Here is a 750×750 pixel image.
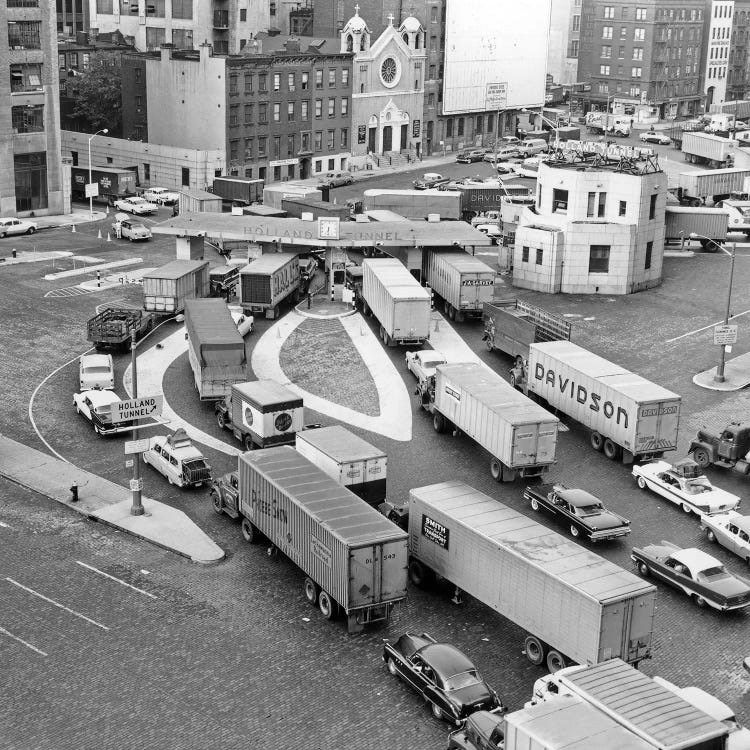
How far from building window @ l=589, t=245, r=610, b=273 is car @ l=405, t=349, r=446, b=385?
85.0ft

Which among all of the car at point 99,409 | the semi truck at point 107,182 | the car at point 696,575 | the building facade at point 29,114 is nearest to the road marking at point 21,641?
the car at point 99,409

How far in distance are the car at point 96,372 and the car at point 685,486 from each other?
2762cm

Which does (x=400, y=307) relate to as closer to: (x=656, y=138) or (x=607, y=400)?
(x=607, y=400)

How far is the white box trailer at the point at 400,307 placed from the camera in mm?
69812

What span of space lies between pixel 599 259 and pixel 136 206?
48.3 metres

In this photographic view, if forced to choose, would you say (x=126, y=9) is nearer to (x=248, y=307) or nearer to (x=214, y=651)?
(x=248, y=307)

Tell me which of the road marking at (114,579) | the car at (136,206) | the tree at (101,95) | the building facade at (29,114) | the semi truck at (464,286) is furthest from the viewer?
the tree at (101,95)

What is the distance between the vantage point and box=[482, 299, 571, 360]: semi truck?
66250mm

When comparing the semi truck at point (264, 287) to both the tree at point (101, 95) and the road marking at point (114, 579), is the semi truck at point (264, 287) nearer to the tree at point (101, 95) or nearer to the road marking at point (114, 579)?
the road marking at point (114, 579)

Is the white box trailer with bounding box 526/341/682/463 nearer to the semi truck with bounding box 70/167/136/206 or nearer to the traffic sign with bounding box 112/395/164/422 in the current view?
the traffic sign with bounding box 112/395/164/422

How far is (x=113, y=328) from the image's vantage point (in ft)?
227

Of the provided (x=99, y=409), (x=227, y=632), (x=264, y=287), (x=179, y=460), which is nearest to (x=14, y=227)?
(x=264, y=287)

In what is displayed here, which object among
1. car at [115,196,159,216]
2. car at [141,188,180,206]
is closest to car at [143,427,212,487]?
car at [115,196,159,216]

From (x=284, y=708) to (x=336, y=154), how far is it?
112 meters
